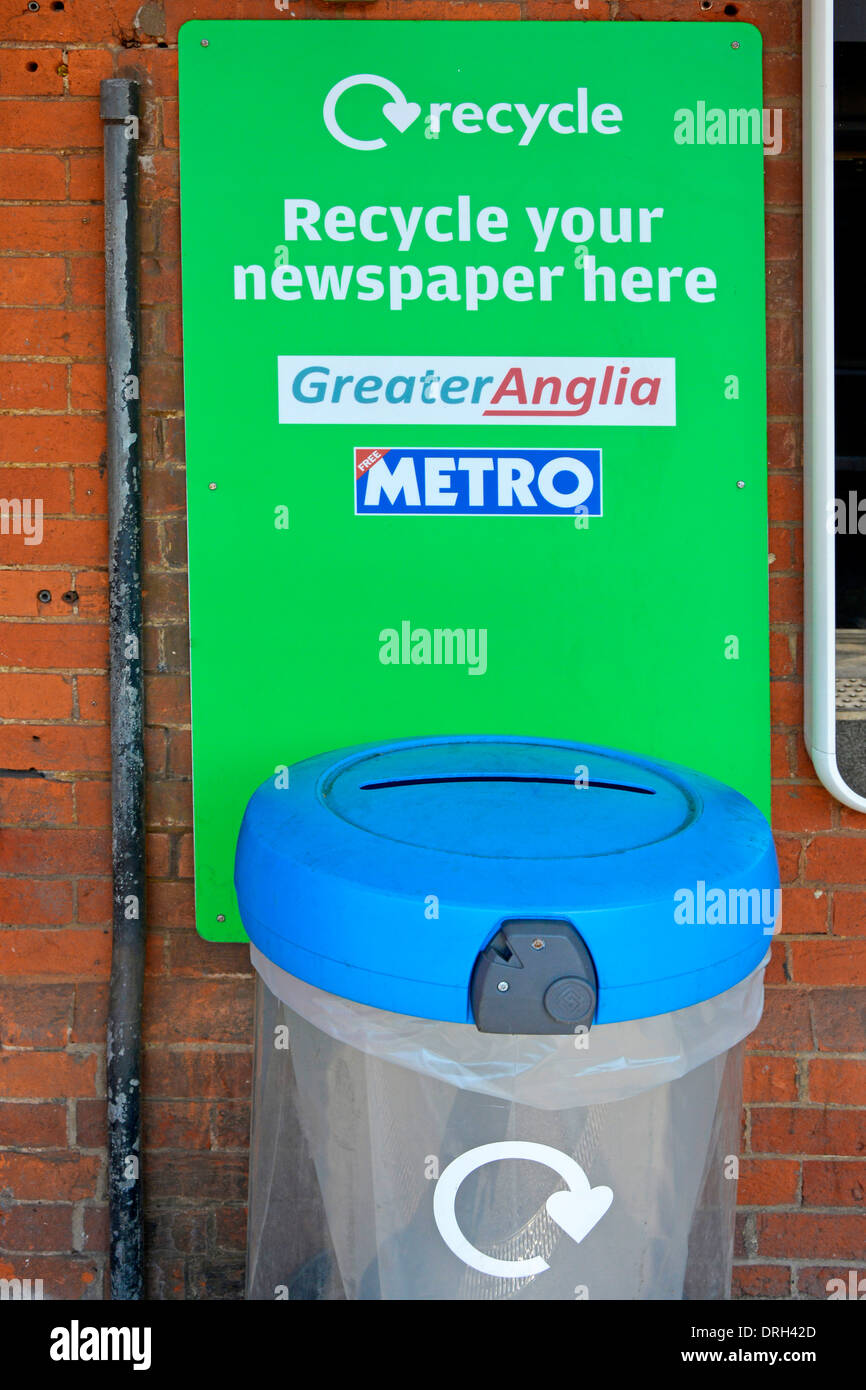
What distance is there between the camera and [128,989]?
186cm

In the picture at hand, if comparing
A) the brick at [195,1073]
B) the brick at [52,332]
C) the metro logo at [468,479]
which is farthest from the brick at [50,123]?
the brick at [195,1073]

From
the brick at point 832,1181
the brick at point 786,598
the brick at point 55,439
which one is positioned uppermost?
the brick at point 55,439

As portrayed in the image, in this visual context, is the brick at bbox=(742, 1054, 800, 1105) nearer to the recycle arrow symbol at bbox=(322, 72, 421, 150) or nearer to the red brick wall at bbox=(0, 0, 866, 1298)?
the red brick wall at bbox=(0, 0, 866, 1298)

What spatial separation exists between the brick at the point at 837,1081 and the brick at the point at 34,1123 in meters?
1.37

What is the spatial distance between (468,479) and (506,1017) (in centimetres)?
101

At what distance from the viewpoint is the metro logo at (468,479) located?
1.80m

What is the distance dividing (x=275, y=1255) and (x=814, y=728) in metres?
1.21

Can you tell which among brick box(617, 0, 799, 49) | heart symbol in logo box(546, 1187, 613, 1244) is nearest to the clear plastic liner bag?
heart symbol in logo box(546, 1187, 613, 1244)

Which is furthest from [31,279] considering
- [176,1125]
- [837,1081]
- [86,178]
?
[837,1081]

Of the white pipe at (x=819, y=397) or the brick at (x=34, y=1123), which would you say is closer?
the white pipe at (x=819, y=397)

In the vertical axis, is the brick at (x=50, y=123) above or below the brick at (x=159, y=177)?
above

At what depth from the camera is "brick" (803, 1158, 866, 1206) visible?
195cm

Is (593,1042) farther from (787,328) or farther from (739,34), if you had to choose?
(739,34)

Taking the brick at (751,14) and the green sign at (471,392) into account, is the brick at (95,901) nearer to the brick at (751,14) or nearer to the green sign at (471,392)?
the green sign at (471,392)
